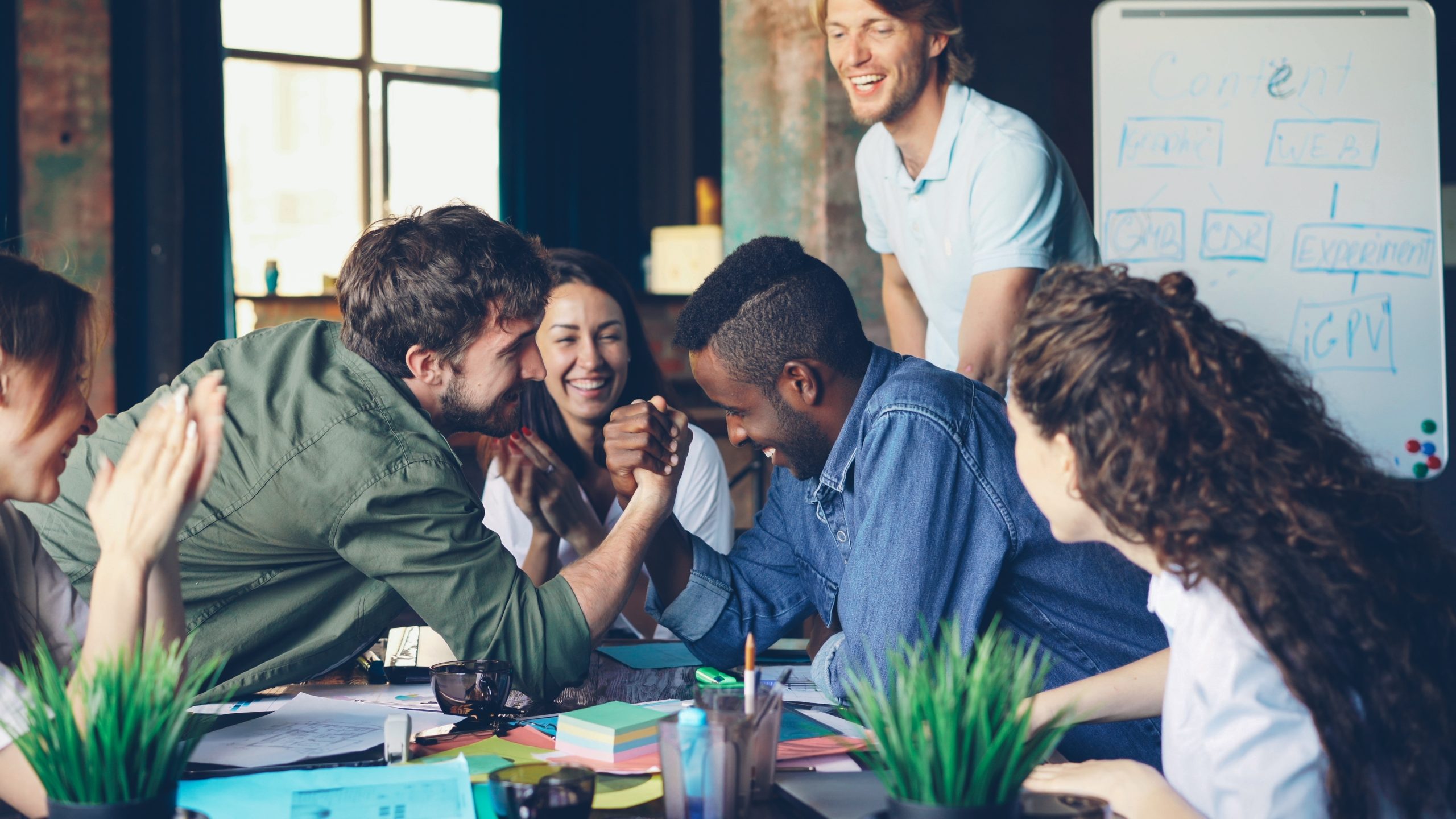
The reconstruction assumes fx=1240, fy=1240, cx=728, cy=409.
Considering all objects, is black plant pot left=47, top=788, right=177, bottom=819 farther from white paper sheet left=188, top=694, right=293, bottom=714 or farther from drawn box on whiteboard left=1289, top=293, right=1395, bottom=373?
drawn box on whiteboard left=1289, top=293, right=1395, bottom=373

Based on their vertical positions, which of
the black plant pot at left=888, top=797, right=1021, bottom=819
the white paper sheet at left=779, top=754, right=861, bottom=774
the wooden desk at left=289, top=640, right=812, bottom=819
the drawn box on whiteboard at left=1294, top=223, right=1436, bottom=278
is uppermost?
the drawn box on whiteboard at left=1294, top=223, right=1436, bottom=278

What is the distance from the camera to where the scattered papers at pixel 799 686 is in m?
1.49

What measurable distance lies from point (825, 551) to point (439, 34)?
17.2 ft

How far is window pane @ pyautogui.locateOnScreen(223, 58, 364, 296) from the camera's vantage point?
592 cm

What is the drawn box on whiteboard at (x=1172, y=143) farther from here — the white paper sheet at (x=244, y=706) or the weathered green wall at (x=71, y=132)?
the weathered green wall at (x=71, y=132)

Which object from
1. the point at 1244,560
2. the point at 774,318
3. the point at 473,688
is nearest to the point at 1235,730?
the point at 1244,560

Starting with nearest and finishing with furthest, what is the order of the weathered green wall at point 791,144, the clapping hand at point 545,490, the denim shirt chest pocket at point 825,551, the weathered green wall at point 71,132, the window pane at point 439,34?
the denim shirt chest pocket at point 825,551
the clapping hand at point 545,490
the weathered green wall at point 791,144
the weathered green wall at point 71,132
the window pane at point 439,34

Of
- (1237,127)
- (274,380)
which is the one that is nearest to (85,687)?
(274,380)

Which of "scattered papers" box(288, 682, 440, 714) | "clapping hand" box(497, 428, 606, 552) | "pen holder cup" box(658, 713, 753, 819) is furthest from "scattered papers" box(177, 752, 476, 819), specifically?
"clapping hand" box(497, 428, 606, 552)

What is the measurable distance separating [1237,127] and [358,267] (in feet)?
6.78

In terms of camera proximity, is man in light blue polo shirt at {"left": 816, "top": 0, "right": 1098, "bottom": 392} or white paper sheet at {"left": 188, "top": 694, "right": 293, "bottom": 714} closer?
white paper sheet at {"left": 188, "top": 694, "right": 293, "bottom": 714}

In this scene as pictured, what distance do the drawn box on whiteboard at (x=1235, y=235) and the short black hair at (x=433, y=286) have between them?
1.74 m

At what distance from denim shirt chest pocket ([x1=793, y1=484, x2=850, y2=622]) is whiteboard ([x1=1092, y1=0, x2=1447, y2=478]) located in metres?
1.40

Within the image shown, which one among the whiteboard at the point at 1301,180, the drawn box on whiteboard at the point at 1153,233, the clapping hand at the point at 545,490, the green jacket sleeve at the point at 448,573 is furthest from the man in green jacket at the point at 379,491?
the whiteboard at the point at 1301,180
